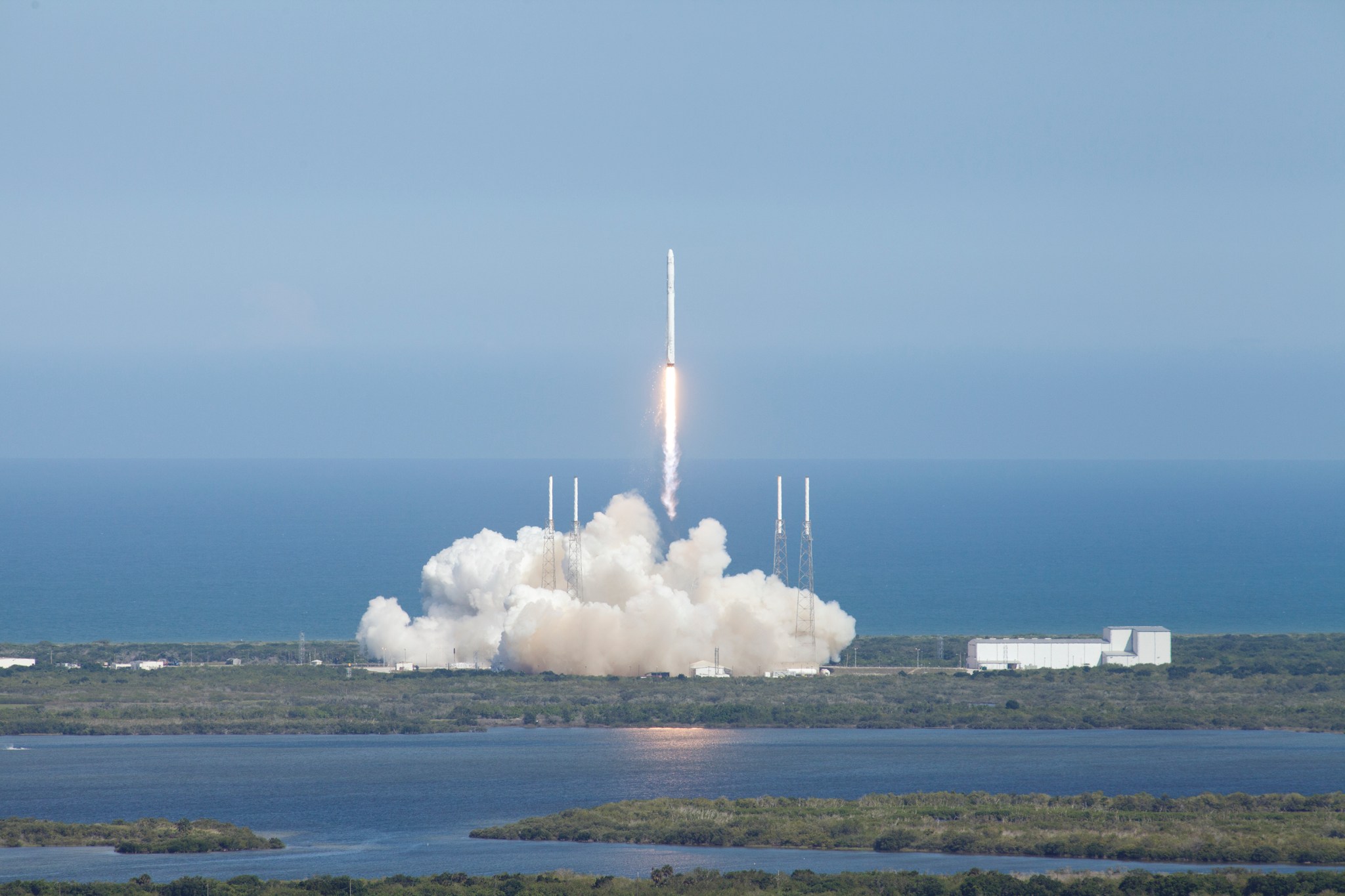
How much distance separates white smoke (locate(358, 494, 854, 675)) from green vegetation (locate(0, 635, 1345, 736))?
1.29 m

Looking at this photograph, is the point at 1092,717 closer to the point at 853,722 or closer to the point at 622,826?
the point at 853,722

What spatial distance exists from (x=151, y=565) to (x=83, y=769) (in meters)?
98.1

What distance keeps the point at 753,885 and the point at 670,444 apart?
3679 cm

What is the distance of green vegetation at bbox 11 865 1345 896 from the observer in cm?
4269

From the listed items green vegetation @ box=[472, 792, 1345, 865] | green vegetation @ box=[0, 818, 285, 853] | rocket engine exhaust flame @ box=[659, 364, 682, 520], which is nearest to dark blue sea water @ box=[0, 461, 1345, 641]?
rocket engine exhaust flame @ box=[659, 364, 682, 520]

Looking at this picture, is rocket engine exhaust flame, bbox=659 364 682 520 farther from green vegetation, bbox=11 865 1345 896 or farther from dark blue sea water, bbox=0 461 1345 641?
green vegetation, bbox=11 865 1345 896

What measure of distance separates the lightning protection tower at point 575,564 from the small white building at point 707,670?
5.59 meters

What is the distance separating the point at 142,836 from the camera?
5250cm

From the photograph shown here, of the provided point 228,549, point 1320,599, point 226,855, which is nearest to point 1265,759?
point 226,855

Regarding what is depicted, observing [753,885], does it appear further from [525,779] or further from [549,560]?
[549,560]

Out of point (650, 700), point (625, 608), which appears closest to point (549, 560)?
point (625, 608)

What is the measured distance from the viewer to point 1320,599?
140 metres

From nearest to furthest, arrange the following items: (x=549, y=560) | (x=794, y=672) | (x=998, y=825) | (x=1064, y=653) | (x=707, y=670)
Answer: (x=998, y=825), (x=707, y=670), (x=549, y=560), (x=794, y=672), (x=1064, y=653)

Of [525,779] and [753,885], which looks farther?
[525,779]
